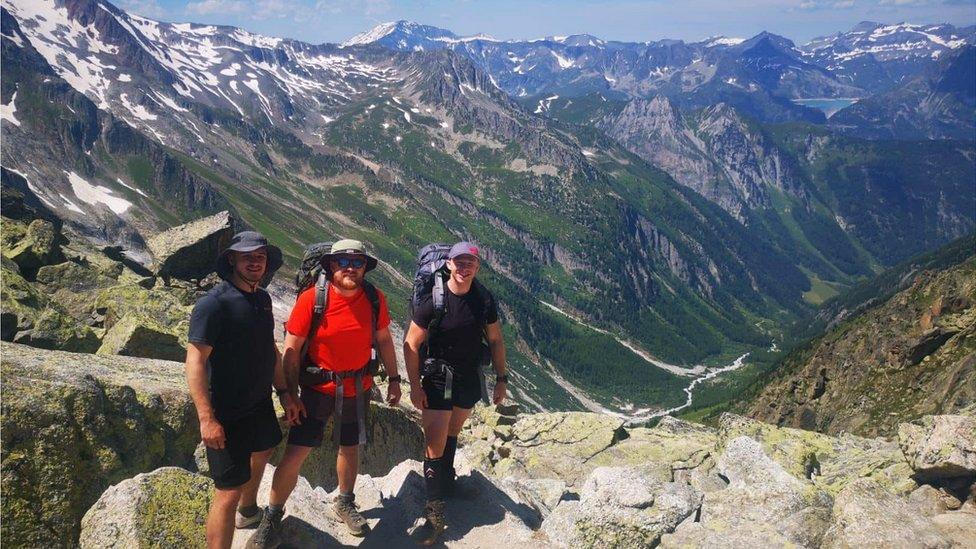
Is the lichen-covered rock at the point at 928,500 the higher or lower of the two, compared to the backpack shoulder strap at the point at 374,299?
lower

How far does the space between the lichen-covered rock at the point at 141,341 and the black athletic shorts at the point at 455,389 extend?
1207cm

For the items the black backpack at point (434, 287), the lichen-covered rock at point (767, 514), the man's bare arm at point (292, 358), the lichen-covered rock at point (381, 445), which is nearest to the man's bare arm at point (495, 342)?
the black backpack at point (434, 287)

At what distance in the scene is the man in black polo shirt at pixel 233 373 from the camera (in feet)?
29.6

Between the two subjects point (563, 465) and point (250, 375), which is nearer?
point (250, 375)

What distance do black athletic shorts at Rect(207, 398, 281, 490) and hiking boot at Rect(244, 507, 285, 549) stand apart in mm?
1097

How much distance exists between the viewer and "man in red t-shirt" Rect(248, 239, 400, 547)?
1070 centimetres

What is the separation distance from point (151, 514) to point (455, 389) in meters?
5.85

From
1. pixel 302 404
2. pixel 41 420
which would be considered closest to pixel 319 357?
pixel 302 404

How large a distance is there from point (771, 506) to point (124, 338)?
19.8 m

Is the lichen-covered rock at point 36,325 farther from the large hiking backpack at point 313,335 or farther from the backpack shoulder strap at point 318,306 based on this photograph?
the backpack shoulder strap at point 318,306

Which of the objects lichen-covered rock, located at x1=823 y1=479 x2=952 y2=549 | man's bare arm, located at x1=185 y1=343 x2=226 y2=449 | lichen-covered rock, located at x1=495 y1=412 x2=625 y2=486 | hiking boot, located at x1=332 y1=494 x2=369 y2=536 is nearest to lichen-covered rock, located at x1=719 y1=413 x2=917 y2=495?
lichen-covered rock, located at x1=823 y1=479 x2=952 y2=549

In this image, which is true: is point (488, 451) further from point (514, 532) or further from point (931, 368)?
point (931, 368)

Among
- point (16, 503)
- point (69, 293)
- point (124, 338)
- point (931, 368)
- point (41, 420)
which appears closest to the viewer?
point (16, 503)

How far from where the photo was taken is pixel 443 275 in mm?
12023
